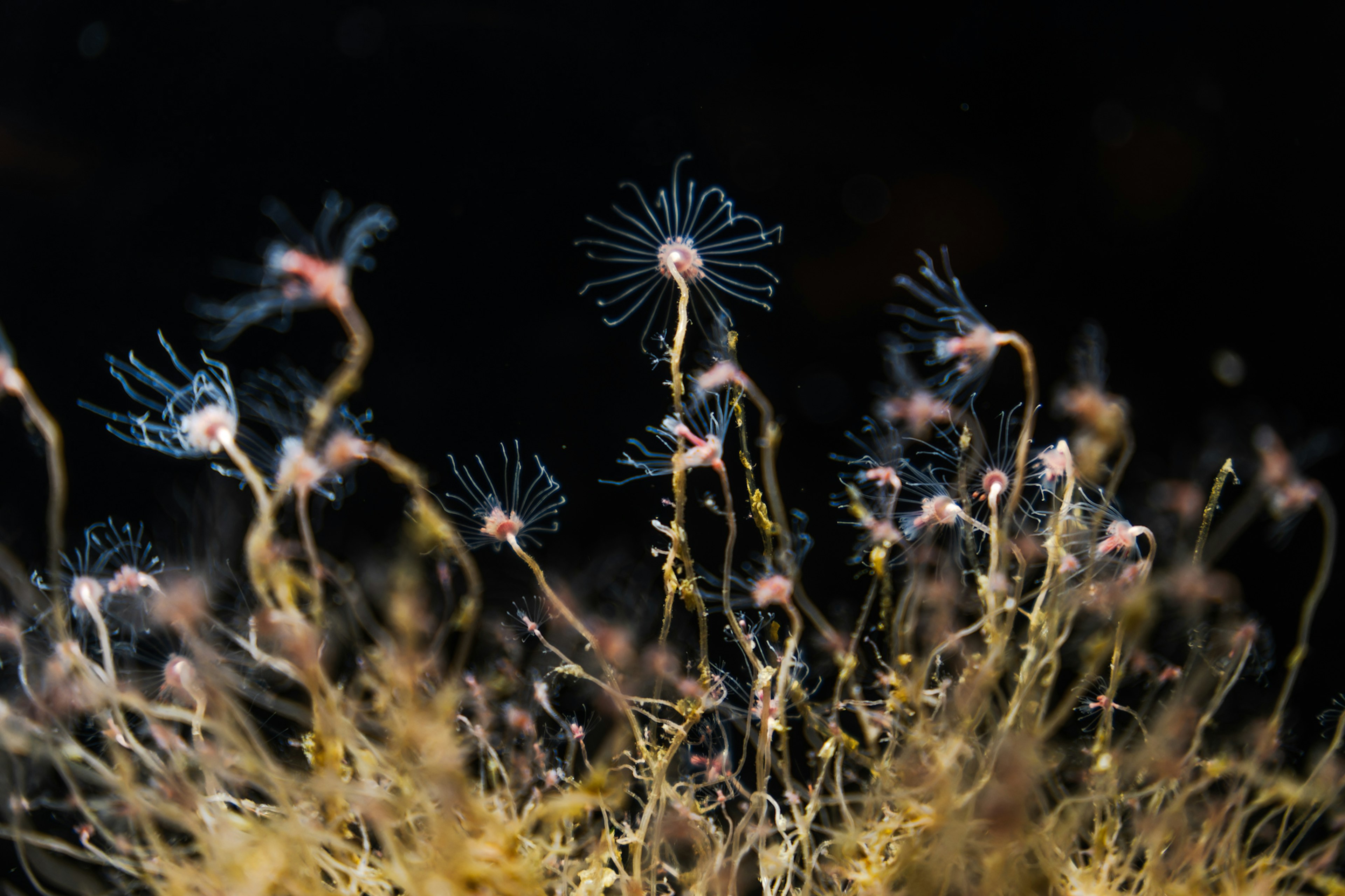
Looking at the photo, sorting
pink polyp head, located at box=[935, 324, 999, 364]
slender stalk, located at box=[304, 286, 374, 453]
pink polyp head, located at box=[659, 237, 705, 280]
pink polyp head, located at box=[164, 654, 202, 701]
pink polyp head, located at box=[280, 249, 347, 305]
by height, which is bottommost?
pink polyp head, located at box=[164, 654, 202, 701]

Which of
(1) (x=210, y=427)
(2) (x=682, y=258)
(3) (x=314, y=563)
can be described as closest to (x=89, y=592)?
(1) (x=210, y=427)

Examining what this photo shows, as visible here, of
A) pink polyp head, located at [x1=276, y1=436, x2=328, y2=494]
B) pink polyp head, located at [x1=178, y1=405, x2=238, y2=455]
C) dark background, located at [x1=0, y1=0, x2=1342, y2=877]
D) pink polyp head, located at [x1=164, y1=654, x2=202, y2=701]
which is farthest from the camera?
dark background, located at [x1=0, y1=0, x2=1342, y2=877]

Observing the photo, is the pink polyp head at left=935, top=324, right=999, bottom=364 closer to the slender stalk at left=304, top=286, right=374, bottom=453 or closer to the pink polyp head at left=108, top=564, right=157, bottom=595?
the slender stalk at left=304, top=286, right=374, bottom=453

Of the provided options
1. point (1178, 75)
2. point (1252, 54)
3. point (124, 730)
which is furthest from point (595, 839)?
point (1252, 54)


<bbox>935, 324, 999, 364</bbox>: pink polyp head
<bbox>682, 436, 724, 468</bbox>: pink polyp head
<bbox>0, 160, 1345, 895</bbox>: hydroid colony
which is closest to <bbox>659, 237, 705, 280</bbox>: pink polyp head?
<bbox>0, 160, 1345, 895</bbox>: hydroid colony

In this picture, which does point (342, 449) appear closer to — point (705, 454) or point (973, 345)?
point (705, 454)

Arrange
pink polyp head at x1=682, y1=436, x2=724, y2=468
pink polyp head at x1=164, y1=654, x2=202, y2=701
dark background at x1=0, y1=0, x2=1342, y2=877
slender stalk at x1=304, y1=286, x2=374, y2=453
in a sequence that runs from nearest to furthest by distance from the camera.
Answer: slender stalk at x1=304, y1=286, x2=374, y2=453 < pink polyp head at x1=682, y1=436, x2=724, y2=468 < pink polyp head at x1=164, y1=654, x2=202, y2=701 < dark background at x1=0, y1=0, x2=1342, y2=877

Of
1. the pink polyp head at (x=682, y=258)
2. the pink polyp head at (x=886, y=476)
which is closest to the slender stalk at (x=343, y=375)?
the pink polyp head at (x=682, y=258)
